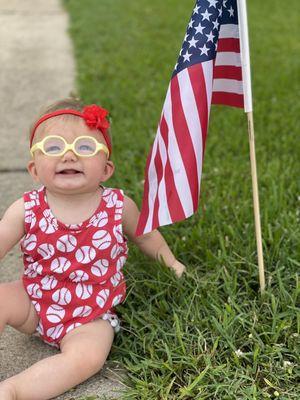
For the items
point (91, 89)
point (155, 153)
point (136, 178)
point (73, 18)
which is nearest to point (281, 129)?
point (136, 178)

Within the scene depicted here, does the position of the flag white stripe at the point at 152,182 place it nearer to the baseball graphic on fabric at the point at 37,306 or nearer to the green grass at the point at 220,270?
the green grass at the point at 220,270

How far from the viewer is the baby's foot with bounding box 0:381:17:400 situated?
6.86ft

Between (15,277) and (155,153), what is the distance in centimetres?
91

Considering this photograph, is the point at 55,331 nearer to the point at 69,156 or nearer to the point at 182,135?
the point at 69,156

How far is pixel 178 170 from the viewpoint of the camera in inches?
96.7

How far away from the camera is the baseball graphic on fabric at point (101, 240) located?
96.3 inches

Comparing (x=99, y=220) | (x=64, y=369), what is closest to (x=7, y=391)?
(x=64, y=369)

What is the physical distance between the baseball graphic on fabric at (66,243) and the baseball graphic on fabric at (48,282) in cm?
12

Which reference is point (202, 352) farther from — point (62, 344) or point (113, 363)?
point (62, 344)

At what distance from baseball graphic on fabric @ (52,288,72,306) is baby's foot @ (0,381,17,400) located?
38 centimetres

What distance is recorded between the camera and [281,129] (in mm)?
4395

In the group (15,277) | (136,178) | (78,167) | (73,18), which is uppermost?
(73,18)

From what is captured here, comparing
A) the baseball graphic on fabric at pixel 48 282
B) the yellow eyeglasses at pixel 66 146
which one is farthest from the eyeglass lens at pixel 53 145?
the baseball graphic on fabric at pixel 48 282

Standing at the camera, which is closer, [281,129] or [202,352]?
[202,352]
